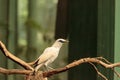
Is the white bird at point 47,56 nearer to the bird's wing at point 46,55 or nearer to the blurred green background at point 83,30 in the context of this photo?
the bird's wing at point 46,55

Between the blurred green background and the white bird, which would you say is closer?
the white bird

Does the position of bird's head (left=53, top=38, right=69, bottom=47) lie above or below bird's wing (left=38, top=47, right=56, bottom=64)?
above

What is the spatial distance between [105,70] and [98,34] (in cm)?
10

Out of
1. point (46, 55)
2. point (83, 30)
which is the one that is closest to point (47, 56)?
point (46, 55)

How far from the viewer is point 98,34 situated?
1.30 m

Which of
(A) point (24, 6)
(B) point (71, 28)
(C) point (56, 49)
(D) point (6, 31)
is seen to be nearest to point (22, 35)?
(A) point (24, 6)

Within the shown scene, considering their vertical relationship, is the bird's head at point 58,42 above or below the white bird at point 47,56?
above

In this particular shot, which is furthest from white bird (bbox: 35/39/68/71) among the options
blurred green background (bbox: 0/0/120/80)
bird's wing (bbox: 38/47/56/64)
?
blurred green background (bbox: 0/0/120/80)

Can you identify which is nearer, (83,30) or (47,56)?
(47,56)

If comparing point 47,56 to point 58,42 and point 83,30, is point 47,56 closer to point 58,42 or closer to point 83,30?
point 58,42

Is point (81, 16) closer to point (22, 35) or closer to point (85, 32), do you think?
point (85, 32)

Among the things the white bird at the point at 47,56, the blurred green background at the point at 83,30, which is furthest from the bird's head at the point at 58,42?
the blurred green background at the point at 83,30

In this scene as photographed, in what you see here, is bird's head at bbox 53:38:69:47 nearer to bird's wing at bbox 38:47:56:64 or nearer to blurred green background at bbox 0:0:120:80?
bird's wing at bbox 38:47:56:64

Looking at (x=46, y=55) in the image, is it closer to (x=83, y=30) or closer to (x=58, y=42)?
(x=58, y=42)
